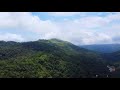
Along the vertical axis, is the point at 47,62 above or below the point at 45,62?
below

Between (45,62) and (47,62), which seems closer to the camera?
(45,62)

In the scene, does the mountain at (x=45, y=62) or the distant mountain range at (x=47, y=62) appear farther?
the distant mountain range at (x=47, y=62)

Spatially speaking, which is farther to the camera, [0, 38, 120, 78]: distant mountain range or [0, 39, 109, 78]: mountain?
[0, 38, 120, 78]: distant mountain range
